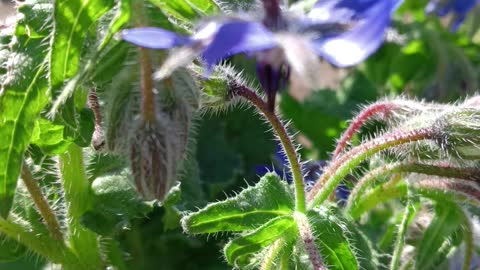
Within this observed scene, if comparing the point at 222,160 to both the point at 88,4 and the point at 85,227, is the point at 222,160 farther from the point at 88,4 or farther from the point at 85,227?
the point at 88,4

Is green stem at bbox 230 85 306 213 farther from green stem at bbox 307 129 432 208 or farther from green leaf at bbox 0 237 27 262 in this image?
green leaf at bbox 0 237 27 262

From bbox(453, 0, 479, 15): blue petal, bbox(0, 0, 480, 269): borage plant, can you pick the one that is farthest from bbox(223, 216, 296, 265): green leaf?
bbox(453, 0, 479, 15): blue petal

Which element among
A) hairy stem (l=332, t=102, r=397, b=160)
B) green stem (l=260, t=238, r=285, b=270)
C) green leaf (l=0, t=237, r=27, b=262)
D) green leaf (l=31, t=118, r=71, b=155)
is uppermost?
hairy stem (l=332, t=102, r=397, b=160)

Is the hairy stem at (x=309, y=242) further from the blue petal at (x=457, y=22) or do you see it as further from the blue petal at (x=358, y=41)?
the blue petal at (x=457, y=22)

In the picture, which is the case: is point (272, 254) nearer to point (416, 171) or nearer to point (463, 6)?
point (416, 171)

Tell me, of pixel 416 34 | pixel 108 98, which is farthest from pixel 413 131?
pixel 416 34

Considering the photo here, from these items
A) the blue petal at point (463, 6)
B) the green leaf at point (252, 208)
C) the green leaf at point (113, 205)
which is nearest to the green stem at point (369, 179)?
the green leaf at point (252, 208)
